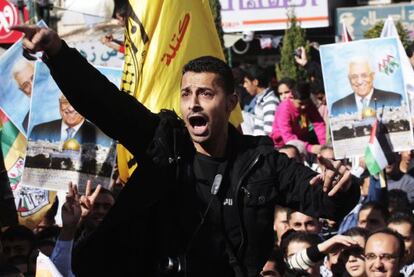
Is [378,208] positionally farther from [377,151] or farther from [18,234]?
[18,234]

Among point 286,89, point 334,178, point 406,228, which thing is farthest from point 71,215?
point 286,89

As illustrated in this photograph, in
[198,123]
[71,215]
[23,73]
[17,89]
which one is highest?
[23,73]

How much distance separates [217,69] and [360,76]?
181 inches

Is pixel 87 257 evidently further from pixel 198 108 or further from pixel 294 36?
pixel 294 36

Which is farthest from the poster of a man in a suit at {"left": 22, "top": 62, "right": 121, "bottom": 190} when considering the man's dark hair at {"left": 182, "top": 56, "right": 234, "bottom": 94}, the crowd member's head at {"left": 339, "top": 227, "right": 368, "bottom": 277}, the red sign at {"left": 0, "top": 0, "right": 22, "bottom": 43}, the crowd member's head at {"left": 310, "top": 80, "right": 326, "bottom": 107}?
the red sign at {"left": 0, "top": 0, "right": 22, "bottom": 43}

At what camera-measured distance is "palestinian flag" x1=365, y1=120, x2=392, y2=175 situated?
8992 millimetres

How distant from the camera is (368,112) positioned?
30.8 feet

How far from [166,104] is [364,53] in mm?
2070

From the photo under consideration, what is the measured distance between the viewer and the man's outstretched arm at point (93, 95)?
172 inches

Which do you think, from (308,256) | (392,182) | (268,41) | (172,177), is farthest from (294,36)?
(172,177)

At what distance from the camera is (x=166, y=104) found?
8086mm

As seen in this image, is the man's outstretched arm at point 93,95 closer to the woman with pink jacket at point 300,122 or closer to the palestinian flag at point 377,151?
the palestinian flag at point 377,151

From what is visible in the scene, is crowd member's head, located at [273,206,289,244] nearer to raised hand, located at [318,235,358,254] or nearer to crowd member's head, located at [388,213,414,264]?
crowd member's head, located at [388,213,414,264]

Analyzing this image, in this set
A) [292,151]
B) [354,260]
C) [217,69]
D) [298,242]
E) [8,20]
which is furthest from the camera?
[8,20]
